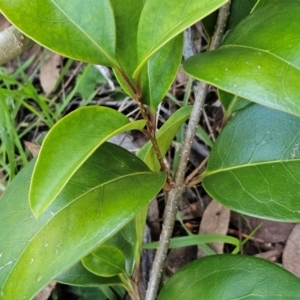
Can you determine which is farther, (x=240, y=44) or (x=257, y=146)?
(x=257, y=146)

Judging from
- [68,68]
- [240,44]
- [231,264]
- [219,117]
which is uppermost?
[240,44]

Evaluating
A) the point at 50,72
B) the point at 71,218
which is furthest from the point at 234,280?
the point at 50,72

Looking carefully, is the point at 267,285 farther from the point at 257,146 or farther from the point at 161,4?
the point at 161,4

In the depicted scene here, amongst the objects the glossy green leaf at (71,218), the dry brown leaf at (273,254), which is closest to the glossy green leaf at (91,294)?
the dry brown leaf at (273,254)

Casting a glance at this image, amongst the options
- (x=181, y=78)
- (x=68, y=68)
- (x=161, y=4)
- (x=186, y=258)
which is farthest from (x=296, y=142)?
(x=68, y=68)

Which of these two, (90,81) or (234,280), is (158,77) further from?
(90,81)

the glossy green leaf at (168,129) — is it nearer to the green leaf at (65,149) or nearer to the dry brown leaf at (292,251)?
the green leaf at (65,149)

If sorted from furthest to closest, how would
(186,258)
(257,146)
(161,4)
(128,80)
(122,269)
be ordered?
1. (186,258)
2. (122,269)
3. (257,146)
4. (128,80)
5. (161,4)

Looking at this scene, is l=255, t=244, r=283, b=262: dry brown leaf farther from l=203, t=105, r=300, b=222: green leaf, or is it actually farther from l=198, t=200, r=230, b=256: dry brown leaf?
l=203, t=105, r=300, b=222: green leaf
